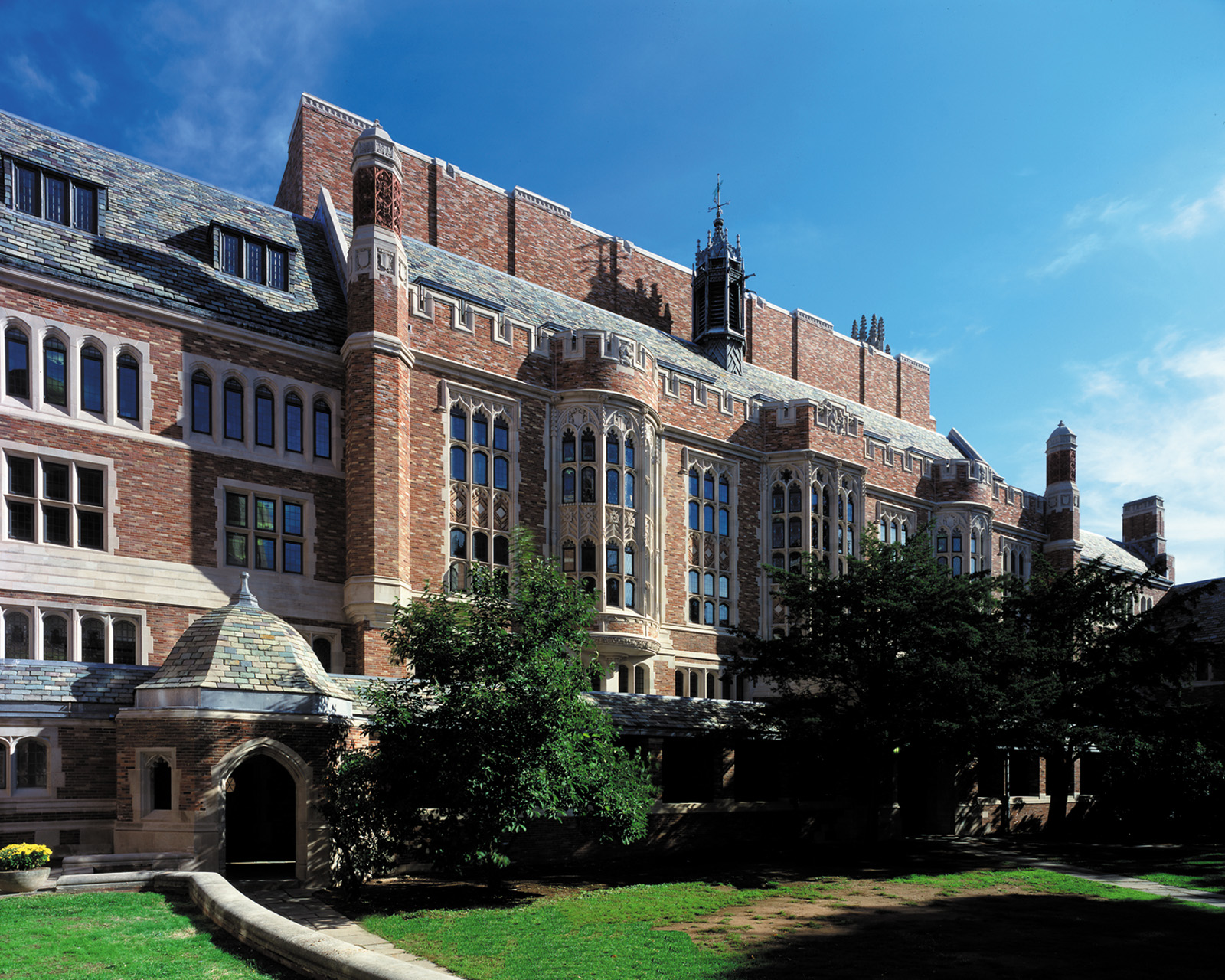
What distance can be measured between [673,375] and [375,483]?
11.7 metres

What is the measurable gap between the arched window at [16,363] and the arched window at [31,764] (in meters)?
7.72

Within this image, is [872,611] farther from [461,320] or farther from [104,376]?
[104,376]

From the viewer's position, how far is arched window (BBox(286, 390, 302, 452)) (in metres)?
24.0

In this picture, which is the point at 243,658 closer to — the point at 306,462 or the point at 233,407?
the point at 306,462

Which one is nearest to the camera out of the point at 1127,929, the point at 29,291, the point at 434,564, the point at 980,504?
the point at 1127,929

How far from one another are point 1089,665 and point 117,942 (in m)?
25.9

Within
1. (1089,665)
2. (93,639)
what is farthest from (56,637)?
(1089,665)

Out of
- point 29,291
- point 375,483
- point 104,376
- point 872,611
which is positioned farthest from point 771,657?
point 29,291

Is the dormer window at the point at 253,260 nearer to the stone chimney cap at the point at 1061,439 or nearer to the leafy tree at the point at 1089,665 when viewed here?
the leafy tree at the point at 1089,665

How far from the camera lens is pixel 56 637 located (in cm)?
2027

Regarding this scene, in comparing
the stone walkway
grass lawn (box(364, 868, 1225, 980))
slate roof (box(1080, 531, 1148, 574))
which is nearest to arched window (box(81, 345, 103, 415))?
grass lawn (box(364, 868, 1225, 980))

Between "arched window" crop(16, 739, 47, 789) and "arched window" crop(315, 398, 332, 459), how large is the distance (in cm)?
965

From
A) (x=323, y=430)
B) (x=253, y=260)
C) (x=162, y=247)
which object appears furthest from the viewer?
(x=253, y=260)

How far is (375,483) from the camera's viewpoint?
23547 millimetres
